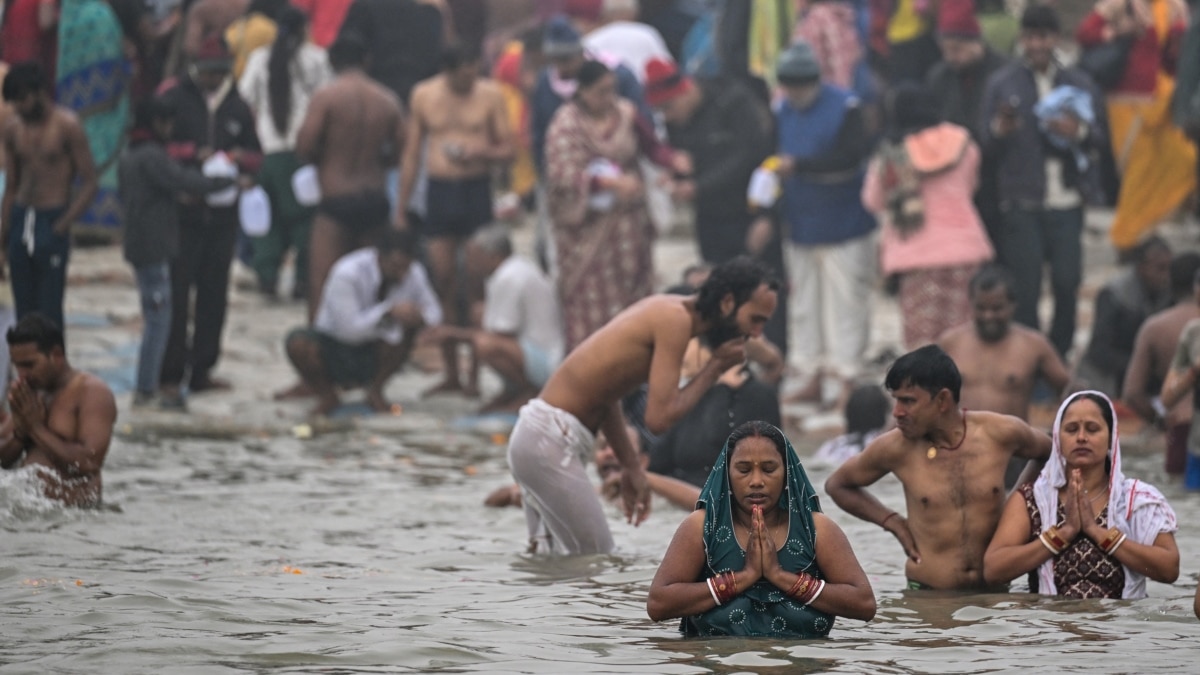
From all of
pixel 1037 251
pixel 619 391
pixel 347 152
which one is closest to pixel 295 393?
pixel 347 152

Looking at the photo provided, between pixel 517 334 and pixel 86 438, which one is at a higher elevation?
pixel 517 334

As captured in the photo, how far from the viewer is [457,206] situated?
1430 cm

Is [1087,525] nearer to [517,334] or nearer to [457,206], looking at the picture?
[517,334]

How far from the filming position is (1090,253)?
54.3 feet

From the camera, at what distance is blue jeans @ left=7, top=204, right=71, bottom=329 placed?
12.4m

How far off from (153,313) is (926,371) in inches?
267

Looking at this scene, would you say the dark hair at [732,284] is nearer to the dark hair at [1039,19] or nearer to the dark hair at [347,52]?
the dark hair at [1039,19]

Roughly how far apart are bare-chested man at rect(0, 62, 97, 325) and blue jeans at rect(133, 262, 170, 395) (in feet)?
1.78

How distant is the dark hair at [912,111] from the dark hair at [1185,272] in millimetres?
1994

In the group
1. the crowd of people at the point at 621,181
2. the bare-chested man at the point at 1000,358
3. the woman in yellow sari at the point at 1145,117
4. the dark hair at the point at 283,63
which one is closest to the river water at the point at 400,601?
the bare-chested man at the point at 1000,358

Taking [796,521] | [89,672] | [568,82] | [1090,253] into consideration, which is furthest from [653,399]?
[1090,253]

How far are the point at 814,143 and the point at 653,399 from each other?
5449mm

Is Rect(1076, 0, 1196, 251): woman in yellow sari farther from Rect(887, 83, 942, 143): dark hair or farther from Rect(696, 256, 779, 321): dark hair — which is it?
Rect(696, 256, 779, 321): dark hair

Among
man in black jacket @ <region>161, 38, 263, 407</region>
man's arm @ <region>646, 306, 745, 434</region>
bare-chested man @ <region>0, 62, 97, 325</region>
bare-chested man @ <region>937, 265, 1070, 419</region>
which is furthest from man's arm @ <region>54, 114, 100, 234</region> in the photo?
bare-chested man @ <region>937, 265, 1070, 419</region>
